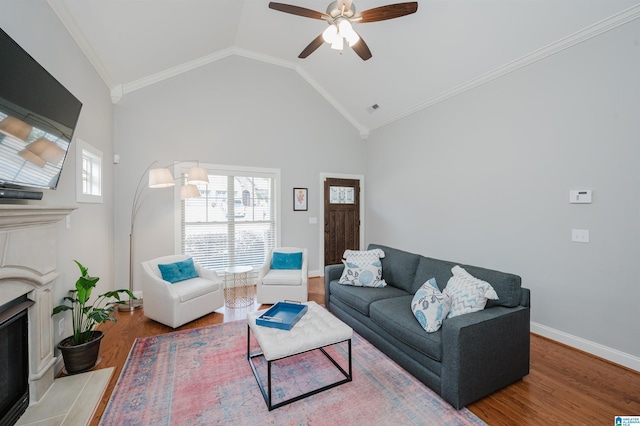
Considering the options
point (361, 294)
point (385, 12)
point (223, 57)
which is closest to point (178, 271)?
point (361, 294)

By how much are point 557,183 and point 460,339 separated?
89.3 inches

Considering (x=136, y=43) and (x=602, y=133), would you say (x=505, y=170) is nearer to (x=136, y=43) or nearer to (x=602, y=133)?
(x=602, y=133)

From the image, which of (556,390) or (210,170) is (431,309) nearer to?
(556,390)

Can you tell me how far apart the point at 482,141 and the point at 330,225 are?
3036 mm

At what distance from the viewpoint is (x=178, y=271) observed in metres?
3.51

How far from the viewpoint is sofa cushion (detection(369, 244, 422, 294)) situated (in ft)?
9.98

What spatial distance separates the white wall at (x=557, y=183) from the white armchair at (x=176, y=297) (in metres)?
3.42

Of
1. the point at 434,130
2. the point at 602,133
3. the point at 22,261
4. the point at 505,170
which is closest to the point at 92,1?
the point at 22,261

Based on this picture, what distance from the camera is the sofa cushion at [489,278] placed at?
2.14m

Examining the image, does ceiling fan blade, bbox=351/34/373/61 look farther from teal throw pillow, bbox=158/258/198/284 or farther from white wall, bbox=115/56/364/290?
teal throw pillow, bbox=158/258/198/284

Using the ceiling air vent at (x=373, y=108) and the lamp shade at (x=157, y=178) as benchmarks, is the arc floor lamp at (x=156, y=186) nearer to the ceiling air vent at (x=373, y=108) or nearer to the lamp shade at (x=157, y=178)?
the lamp shade at (x=157, y=178)

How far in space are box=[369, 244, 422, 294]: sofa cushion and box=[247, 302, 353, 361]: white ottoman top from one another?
1.12 metres

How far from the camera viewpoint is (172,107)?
169 inches

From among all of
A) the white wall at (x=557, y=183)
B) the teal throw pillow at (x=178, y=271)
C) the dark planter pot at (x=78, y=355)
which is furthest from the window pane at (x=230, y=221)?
the white wall at (x=557, y=183)
